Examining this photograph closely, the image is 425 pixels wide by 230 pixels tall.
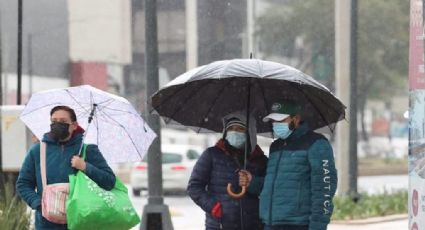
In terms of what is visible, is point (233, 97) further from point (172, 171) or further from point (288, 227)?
point (172, 171)

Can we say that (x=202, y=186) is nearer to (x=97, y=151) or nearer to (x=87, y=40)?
(x=97, y=151)

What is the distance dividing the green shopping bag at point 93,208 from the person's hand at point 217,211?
592 millimetres

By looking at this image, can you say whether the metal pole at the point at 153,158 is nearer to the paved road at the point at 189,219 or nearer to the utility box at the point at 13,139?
the utility box at the point at 13,139

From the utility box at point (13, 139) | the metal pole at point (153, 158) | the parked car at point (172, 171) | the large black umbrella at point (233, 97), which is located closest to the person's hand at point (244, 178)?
the large black umbrella at point (233, 97)

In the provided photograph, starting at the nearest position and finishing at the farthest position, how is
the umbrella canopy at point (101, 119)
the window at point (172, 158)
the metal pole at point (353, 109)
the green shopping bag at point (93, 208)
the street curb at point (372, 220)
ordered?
1. the green shopping bag at point (93, 208)
2. the umbrella canopy at point (101, 119)
3. the street curb at point (372, 220)
4. the metal pole at point (353, 109)
5. the window at point (172, 158)

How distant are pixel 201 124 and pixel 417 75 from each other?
73.4 inches

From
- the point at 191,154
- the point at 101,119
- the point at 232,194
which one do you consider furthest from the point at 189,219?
the point at 232,194

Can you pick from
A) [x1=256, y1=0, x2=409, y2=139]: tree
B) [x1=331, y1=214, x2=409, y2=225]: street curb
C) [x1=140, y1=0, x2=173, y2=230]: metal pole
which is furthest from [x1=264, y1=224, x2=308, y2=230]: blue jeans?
[x1=256, y1=0, x2=409, y2=139]: tree

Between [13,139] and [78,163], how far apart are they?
770 centimetres

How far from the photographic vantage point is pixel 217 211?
21.5 feet

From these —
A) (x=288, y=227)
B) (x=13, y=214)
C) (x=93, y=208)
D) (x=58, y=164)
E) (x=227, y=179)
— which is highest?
(x=58, y=164)

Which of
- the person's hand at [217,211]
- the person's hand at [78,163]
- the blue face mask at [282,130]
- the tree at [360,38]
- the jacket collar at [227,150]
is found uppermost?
the tree at [360,38]

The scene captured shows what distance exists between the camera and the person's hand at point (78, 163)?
614 centimetres

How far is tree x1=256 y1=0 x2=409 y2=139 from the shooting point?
42.4m
